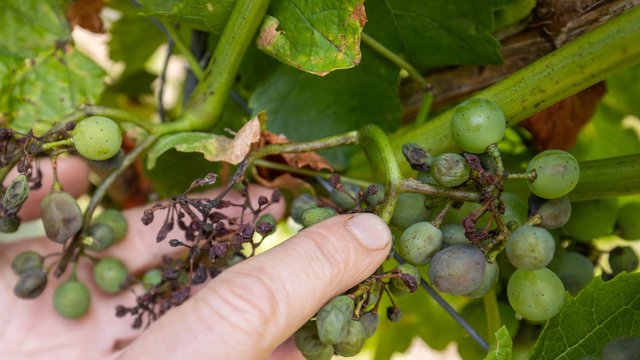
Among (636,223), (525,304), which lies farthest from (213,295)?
(636,223)

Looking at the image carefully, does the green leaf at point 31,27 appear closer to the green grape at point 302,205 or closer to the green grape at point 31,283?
the green grape at point 31,283

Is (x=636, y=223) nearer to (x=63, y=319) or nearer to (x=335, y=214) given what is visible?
(x=335, y=214)

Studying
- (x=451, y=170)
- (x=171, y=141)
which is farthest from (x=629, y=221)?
(x=171, y=141)

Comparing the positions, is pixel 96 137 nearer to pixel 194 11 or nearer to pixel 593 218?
pixel 194 11

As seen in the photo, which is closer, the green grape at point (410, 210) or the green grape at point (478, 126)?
the green grape at point (478, 126)

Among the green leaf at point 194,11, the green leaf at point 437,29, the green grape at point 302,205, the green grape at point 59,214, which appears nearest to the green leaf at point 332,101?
the green leaf at point 437,29

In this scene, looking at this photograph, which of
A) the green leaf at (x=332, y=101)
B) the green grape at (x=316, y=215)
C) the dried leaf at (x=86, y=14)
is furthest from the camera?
the dried leaf at (x=86, y=14)
